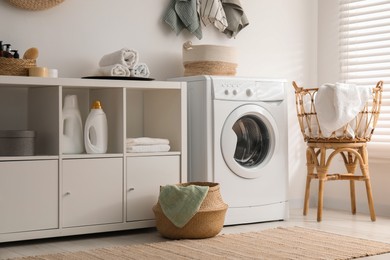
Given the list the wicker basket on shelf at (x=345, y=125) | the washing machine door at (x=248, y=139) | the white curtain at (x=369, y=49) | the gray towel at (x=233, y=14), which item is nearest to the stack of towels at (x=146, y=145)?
the washing machine door at (x=248, y=139)

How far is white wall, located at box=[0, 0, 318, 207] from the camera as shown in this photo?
12.4 feet

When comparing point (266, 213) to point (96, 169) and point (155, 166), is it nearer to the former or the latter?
point (155, 166)

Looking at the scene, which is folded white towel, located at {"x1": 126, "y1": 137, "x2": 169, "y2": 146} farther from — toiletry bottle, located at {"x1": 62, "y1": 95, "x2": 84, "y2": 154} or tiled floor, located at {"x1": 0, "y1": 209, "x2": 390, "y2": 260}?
tiled floor, located at {"x1": 0, "y1": 209, "x2": 390, "y2": 260}

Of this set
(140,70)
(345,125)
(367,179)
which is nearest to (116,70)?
(140,70)

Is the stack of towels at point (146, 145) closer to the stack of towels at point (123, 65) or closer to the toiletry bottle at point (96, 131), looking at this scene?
the toiletry bottle at point (96, 131)

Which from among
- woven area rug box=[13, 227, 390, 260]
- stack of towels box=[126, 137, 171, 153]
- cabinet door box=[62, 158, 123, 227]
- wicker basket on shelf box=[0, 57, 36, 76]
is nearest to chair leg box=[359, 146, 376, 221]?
woven area rug box=[13, 227, 390, 260]

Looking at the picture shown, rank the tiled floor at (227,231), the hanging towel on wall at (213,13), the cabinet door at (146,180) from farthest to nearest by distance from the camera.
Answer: the hanging towel on wall at (213,13) < the cabinet door at (146,180) < the tiled floor at (227,231)

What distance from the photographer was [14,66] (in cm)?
338

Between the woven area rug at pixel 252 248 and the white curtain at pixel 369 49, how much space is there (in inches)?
44.9

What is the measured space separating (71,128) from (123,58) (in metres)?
0.48

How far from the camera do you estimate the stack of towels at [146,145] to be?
3.67 meters

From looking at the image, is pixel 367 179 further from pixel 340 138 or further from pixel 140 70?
pixel 140 70

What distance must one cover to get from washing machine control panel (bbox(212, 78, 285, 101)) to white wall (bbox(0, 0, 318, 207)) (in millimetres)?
518

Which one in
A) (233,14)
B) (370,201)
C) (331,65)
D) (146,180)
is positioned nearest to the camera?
(146,180)
